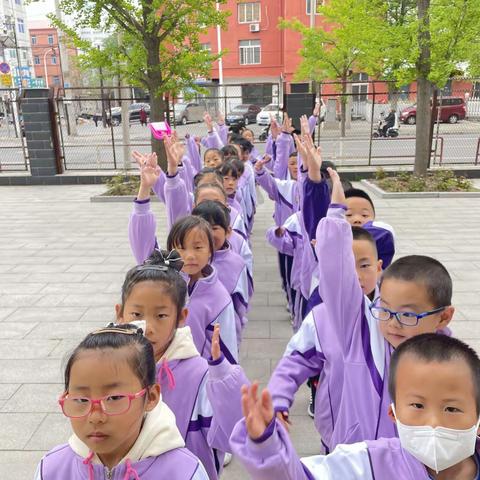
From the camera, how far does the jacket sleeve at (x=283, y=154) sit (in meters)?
6.04

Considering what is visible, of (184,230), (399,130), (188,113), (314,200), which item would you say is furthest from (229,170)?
(188,113)

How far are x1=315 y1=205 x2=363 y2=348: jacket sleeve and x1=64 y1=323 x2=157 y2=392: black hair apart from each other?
0.69 meters

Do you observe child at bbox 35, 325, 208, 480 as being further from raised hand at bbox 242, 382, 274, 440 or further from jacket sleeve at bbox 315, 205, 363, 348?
jacket sleeve at bbox 315, 205, 363, 348

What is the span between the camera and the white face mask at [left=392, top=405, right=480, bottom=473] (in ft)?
3.74

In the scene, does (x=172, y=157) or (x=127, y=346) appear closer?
(x=127, y=346)

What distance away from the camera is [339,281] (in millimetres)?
1791

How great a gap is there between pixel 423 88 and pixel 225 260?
25.6ft

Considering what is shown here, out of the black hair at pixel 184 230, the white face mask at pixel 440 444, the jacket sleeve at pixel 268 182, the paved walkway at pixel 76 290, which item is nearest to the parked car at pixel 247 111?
the paved walkway at pixel 76 290

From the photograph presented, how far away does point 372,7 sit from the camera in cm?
932

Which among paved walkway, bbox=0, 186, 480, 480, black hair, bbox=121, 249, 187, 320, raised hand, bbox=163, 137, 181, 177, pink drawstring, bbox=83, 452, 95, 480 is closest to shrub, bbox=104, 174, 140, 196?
paved walkway, bbox=0, 186, 480, 480

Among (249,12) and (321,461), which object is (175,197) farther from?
(249,12)

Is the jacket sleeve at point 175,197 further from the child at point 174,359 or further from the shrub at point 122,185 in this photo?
the shrub at point 122,185

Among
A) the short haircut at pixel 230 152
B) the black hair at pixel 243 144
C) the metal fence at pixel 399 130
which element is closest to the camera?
the short haircut at pixel 230 152

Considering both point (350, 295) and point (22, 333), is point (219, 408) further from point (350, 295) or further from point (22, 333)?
point (22, 333)
